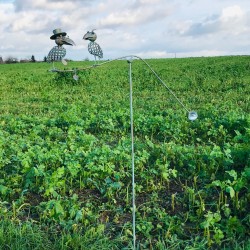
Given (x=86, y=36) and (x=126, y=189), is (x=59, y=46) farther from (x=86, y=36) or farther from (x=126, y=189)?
(x=126, y=189)

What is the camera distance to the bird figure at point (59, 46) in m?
3.69

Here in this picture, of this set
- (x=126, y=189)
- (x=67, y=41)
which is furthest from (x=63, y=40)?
(x=126, y=189)

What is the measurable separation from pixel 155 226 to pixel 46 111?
796cm

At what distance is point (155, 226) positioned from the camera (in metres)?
4.84

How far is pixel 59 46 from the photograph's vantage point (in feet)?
12.4

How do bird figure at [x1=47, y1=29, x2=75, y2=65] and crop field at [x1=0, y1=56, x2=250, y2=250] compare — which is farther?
crop field at [x1=0, y1=56, x2=250, y2=250]

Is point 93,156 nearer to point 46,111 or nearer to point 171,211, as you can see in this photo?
point 171,211

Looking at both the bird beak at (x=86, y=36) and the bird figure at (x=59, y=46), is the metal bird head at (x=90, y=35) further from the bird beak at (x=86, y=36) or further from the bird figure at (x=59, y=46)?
the bird figure at (x=59, y=46)

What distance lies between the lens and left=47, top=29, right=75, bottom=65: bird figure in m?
3.69

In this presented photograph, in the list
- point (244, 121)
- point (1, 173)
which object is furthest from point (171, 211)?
point (244, 121)

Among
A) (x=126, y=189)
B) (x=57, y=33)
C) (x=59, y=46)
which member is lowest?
(x=126, y=189)

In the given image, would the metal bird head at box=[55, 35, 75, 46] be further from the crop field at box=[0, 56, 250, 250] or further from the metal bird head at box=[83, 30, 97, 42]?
the crop field at box=[0, 56, 250, 250]

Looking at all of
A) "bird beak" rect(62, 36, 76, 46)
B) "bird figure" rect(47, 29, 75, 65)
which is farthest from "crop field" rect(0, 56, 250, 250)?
"bird beak" rect(62, 36, 76, 46)

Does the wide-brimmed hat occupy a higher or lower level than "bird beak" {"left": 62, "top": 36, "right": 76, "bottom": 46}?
higher
